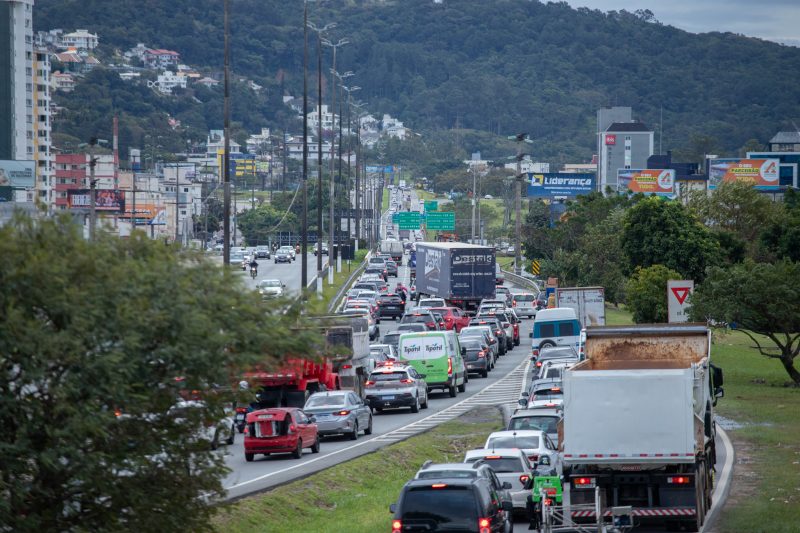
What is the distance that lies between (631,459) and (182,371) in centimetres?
874

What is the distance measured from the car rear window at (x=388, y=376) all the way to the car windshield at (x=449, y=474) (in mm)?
23180

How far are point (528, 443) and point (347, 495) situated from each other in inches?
135

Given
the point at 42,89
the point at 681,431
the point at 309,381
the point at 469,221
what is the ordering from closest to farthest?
the point at 681,431, the point at 309,381, the point at 42,89, the point at 469,221

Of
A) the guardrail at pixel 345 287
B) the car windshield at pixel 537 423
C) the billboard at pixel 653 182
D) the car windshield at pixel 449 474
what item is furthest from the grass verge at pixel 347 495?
the billboard at pixel 653 182

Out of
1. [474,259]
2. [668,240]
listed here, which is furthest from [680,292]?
[474,259]

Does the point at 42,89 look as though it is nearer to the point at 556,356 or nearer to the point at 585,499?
the point at 556,356

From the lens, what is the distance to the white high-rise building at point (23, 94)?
148 m

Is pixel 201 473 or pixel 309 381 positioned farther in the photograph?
pixel 309 381

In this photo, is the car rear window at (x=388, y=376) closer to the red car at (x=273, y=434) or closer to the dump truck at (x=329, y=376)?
the dump truck at (x=329, y=376)

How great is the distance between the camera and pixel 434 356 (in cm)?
4472

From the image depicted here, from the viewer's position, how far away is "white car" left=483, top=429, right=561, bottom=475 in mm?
23219

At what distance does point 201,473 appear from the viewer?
45.2 ft

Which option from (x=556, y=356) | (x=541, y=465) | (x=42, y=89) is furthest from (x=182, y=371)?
(x=42, y=89)

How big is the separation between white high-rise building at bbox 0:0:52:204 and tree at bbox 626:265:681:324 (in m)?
97.7
